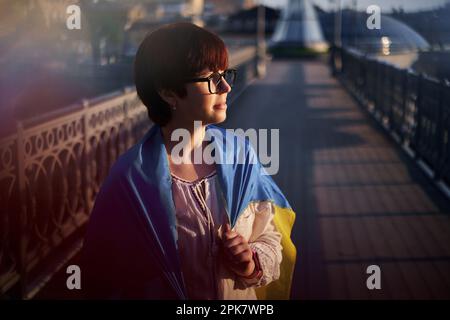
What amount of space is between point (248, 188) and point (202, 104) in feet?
0.91

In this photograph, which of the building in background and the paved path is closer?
the paved path

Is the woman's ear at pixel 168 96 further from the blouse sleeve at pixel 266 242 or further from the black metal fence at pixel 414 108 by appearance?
the black metal fence at pixel 414 108

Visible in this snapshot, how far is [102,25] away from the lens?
836 centimetres

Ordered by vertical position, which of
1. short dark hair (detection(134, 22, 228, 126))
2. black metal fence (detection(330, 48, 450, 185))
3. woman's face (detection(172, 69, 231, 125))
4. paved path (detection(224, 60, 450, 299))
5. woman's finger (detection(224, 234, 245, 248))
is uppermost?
short dark hair (detection(134, 22, 228, 126))

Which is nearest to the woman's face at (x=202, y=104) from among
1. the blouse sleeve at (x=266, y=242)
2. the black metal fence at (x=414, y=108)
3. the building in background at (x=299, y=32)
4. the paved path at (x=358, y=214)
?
the blouse sleeve at (x=266, y=242)

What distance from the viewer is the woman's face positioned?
5.78ft

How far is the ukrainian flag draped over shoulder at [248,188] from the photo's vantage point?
5.91ft

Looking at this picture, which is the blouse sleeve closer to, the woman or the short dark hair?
the woman

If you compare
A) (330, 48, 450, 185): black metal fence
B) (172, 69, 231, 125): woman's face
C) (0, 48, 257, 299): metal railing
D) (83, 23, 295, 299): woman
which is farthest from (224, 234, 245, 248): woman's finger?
(330, 48, 450, 185): black metal fence
